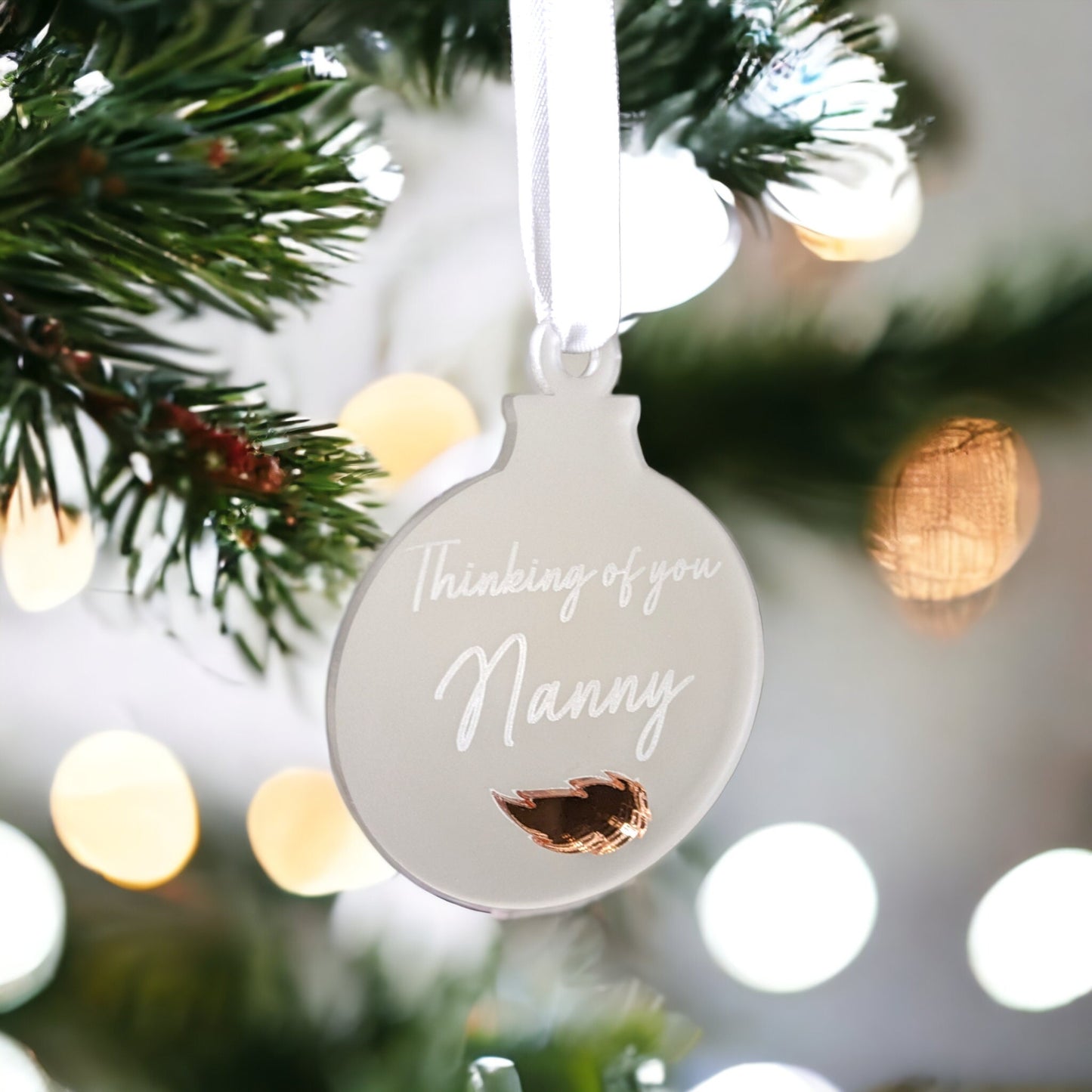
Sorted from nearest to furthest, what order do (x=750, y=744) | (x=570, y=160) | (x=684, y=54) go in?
(x=570, y=160)
(x=684, y=54)
(x=750, y=744)

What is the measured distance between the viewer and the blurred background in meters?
0.41

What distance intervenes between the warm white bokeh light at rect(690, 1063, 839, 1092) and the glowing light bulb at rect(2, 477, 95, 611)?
14.7 inches

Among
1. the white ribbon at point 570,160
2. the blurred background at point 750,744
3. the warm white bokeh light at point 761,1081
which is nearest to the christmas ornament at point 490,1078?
the blurred background at point 750,744

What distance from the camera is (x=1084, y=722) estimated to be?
0.53m

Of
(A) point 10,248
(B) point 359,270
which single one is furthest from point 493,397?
(A) point 10,248

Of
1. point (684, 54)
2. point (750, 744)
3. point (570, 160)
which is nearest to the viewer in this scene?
point (570, 160)

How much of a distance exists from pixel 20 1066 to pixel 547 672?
29 cm

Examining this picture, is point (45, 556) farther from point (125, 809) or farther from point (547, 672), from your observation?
point (547, 672)

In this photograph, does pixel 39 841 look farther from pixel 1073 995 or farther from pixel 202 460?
pixel 1073 995

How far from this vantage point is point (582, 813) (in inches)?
10.5

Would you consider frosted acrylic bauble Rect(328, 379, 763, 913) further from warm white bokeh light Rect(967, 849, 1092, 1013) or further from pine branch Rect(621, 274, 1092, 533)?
warm white bokeh light Rect(967, 849, 1092, 1013)

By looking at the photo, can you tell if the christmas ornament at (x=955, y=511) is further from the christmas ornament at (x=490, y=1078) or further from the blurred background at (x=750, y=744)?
the christmas ornament at (x=490, y=1078)

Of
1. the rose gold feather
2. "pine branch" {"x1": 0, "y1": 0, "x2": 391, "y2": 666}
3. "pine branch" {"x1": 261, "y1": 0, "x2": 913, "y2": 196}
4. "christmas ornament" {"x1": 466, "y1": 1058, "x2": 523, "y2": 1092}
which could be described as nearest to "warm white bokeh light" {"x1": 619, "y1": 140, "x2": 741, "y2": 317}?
"pine branch" {"x1": 261, "y1": 0, "x2": 913, "y2": 196}

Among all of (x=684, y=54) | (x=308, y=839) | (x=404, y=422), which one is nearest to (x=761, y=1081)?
(x=308, y=839)
